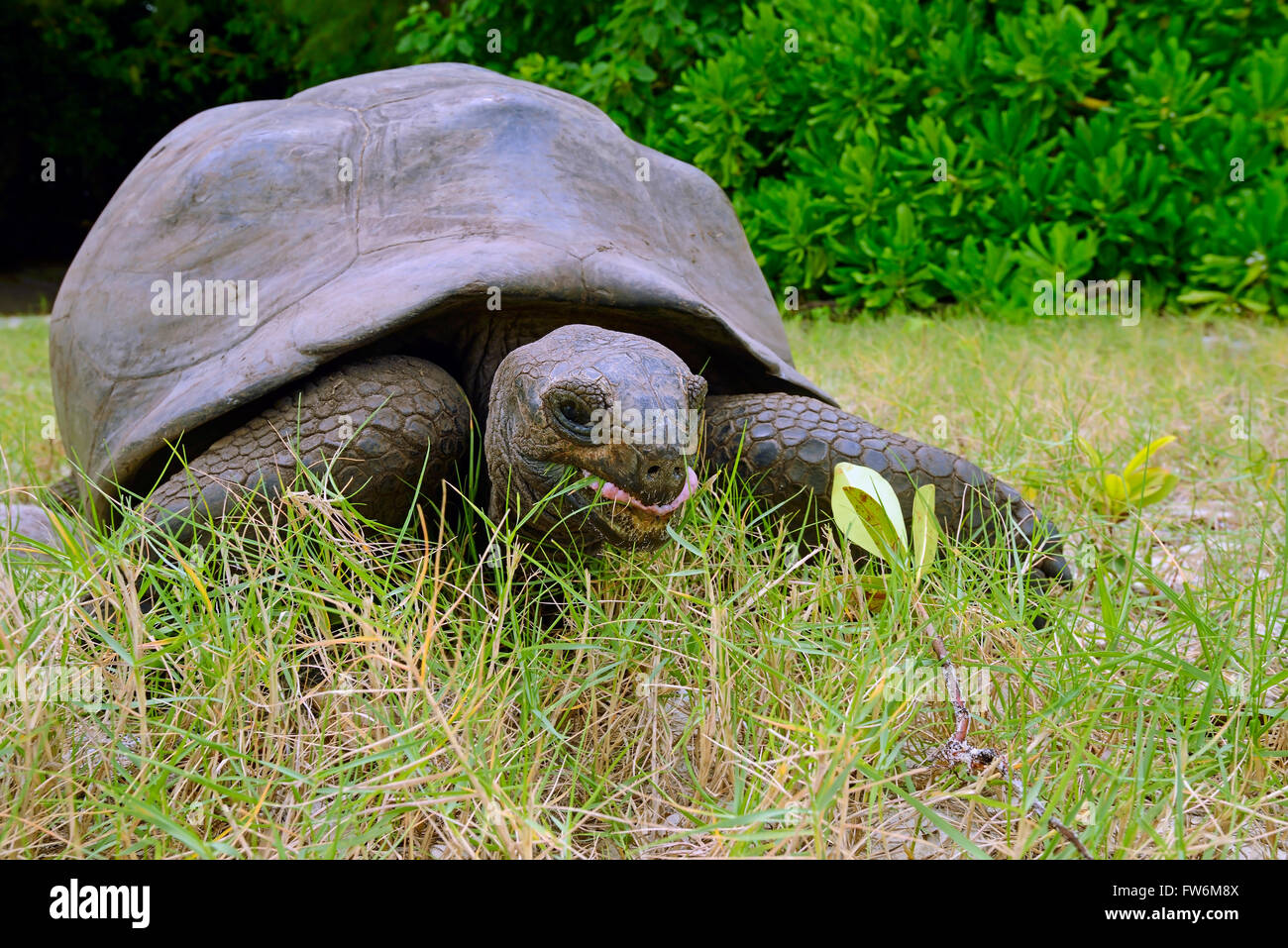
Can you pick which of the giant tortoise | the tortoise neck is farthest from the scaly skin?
the tortoise neck

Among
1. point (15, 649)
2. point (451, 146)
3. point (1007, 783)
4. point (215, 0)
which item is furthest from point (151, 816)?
point (215, 0)

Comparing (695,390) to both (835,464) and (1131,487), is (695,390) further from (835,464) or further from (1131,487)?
(1131,487)

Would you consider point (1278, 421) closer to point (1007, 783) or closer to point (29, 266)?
point (1007, 783)

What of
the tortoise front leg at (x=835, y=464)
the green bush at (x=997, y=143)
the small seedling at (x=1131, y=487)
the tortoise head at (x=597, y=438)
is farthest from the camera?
the green bush at (x=997, y=143)

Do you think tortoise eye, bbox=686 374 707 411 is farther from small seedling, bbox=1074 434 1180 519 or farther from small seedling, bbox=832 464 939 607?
small seedling, bbox=1074 434 1180 519

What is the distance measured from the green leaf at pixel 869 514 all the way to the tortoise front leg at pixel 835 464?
224 millimetres

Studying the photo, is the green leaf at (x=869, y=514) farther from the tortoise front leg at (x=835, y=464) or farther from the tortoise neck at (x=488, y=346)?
the tortoise neck at (x=488, y=346)

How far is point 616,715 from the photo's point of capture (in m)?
1.45

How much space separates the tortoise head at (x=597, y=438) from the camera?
157 cm

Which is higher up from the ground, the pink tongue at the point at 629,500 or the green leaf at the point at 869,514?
the pink tongue at the point at 629,500

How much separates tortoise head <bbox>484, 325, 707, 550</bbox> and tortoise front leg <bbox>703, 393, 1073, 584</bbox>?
34 cm

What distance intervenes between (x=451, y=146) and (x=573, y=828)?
1626mm

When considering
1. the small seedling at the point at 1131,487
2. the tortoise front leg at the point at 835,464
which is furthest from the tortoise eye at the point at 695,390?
the small seedling at the point at 1131,487

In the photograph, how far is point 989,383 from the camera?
3.69m
